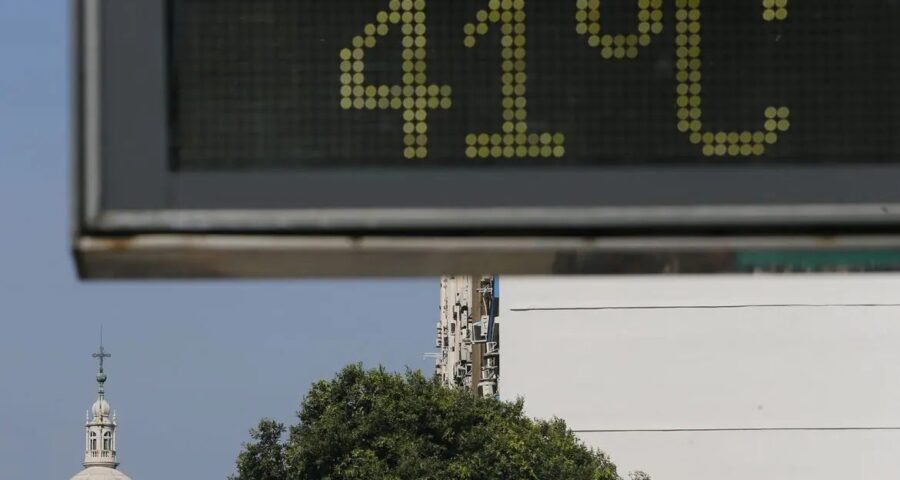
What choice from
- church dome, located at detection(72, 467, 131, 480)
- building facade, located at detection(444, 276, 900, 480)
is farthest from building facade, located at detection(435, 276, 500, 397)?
church dome, located at detection(72, 467, 131, 480)

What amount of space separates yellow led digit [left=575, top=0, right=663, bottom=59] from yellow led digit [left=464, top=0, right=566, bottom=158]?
0.46ft

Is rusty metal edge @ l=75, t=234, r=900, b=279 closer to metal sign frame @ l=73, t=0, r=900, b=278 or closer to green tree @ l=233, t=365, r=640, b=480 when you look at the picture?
metal sign frame @ l=73, t=0, r=900, b=278

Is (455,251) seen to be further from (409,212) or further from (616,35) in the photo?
(616,35)

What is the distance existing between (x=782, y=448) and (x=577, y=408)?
583cm

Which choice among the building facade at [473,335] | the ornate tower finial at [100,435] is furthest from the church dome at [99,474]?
the building facade at [473,335]

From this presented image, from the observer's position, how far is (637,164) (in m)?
5.26

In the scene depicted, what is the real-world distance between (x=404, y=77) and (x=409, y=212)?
0.32 m

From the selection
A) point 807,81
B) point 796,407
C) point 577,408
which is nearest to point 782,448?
point 796,407

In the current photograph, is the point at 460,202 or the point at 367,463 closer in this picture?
the point at 460,202

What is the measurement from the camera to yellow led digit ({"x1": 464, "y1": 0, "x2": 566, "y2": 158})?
5.27 metres

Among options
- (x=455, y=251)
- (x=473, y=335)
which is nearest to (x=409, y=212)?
(x=455, y=251)

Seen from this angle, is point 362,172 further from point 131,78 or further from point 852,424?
point 852,424

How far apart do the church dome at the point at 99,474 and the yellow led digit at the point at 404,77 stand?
170 metres

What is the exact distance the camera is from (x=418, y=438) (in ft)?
179
